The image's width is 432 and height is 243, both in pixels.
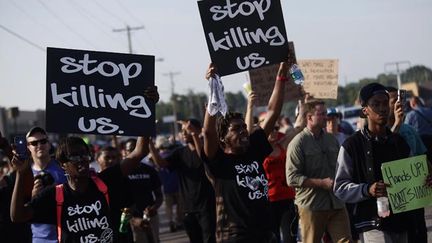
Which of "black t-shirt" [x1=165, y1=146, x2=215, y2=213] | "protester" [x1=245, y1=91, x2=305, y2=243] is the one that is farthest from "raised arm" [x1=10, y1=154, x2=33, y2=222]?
"protester" [x1=245, y1=91, x2=305, y2=243]

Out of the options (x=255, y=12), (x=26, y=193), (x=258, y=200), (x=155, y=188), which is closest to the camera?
(x=26, y=193)

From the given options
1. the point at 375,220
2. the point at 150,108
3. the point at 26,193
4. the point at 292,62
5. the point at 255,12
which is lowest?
the point at 375,220

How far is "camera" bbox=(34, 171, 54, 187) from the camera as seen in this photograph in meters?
5.74

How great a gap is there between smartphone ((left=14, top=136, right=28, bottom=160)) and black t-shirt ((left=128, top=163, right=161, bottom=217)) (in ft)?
14.4

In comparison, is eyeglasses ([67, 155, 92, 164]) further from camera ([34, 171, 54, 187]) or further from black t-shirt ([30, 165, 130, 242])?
camera ([34, 171, 54, 187])

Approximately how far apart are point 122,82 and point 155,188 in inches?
156

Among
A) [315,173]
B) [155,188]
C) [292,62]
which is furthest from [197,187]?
[292,62]

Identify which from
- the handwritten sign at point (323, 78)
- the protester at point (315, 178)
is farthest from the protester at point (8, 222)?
the handwritten sign at point (323, 78)

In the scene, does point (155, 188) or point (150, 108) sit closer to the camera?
point (150, 108)

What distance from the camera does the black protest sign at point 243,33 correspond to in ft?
19.3

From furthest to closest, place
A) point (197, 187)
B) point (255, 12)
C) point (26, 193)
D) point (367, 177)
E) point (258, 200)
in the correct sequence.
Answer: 1. point (197, 187)
2. point (255, 12)
3. point (258, 200)
4. point (367, 177)
5. point (26, 193)

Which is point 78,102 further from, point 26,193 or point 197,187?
point 197,187

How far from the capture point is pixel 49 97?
5.29m

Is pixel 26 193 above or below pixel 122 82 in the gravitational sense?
below
